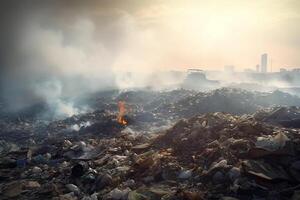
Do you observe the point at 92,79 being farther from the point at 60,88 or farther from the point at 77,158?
the point at 77,158

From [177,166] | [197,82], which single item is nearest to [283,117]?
[177,166]

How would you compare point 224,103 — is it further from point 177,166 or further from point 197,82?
point 197,82

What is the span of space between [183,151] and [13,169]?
16.2ft

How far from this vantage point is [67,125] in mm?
19797

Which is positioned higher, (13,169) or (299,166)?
(299,166)

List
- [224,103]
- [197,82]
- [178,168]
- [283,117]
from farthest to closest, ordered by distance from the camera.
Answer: [197,82], [224,103], [283,117], [178,168]

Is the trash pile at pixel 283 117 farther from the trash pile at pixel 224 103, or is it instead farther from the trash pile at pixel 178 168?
the trash pile at pixel 224 103

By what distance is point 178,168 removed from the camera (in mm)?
8070

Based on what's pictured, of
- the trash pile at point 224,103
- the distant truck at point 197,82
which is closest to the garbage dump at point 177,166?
the trash pile at point 224,103

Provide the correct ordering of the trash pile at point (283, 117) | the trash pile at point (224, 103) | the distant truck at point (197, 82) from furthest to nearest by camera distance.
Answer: the distant truck at point (197, 82), the trash pile at point (224, 103), the trash pile at point (283, 117)

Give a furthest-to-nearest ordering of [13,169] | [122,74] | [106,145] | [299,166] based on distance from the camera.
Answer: [122,74] → [106,145] → [13,169] → [299,166]

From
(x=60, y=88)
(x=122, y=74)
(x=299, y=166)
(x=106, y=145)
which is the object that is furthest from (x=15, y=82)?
(x=299, y=166)

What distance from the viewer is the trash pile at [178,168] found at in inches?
264

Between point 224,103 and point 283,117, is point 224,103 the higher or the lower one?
the lower one
